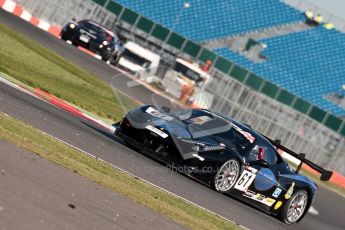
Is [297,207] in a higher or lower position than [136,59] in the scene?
lower

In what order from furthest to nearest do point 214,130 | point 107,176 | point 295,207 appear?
point 295,207 → point 214,130 → point 107,176

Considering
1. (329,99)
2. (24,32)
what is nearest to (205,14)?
(329,99)

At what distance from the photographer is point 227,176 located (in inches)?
515

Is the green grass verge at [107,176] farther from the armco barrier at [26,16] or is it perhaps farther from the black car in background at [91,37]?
the armco barrier at [26,16]

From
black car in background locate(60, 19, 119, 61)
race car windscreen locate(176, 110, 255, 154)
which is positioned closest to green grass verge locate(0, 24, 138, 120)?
race car windscreen locate(176, 110, 255, 154)

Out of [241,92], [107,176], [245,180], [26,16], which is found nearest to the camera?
[107,176]

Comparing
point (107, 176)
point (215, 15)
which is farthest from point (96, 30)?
point (107, 176)

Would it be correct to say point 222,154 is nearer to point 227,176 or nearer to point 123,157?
point 227,176

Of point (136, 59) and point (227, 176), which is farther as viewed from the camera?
point (136, 59)

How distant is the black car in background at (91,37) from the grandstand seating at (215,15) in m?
7.76

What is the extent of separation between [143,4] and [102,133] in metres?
27.7

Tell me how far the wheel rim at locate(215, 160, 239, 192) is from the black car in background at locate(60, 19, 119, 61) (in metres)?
20.2

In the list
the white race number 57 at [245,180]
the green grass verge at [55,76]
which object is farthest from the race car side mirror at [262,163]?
the green grass verge at [55,76]

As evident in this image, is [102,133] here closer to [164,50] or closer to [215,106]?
[215,106]
